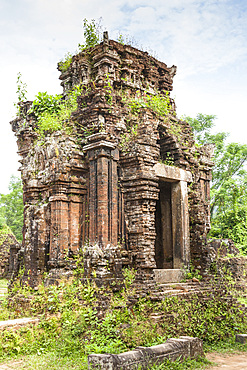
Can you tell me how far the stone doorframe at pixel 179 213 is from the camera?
9.67m

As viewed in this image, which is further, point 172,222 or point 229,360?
point 172,222

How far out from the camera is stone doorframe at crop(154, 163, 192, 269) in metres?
9.67

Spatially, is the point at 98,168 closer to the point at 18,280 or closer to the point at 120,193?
the point at 120,193

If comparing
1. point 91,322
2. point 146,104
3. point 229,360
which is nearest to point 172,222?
point 146,104

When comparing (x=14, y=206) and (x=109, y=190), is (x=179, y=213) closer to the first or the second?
(x=109, y=190)

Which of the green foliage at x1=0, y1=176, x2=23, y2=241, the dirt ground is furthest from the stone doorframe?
the green foliage at x1=0, y1=176, x2=23, y2=241

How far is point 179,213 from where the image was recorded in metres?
9.93

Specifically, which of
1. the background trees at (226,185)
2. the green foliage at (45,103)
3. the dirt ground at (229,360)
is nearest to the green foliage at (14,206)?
the background trees at (226,185)

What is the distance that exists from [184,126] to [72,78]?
11.7 feet

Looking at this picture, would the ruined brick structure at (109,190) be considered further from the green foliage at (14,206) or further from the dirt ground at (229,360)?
the green foliage at (14,206)

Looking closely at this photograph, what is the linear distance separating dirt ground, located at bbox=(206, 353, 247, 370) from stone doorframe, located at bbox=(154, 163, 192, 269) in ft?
8.25

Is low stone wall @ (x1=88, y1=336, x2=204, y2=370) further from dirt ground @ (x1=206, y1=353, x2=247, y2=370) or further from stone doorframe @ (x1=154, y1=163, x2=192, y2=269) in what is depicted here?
stone doorframe @ (x1=154, y1=163, x2=192, y2=269)

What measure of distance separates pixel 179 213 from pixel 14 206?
26.2m

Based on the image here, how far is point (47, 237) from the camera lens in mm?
8867
